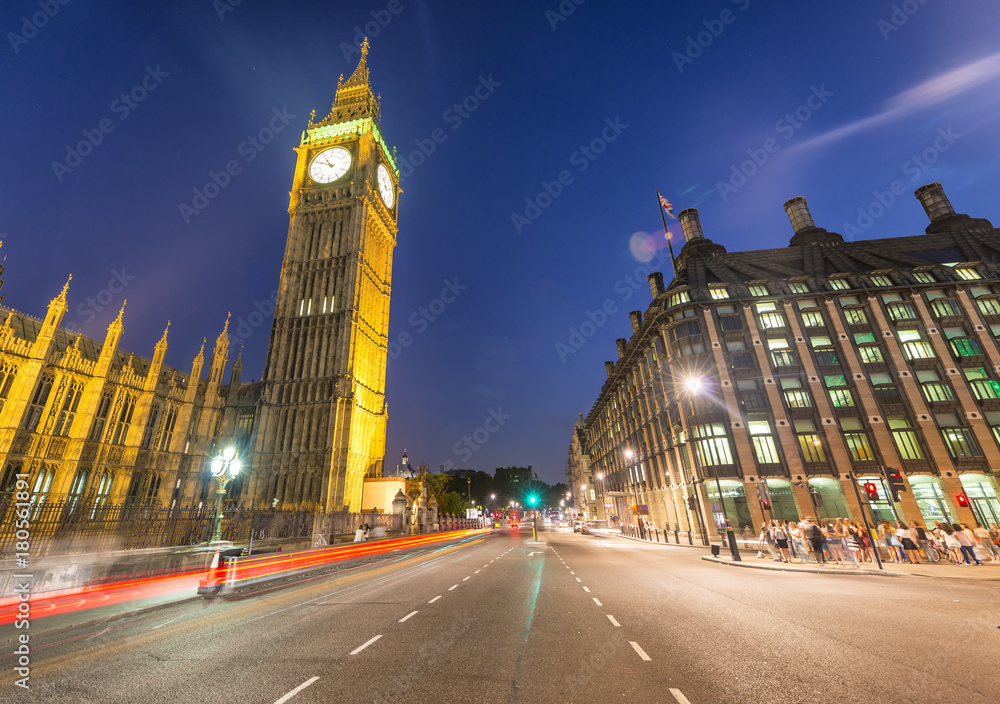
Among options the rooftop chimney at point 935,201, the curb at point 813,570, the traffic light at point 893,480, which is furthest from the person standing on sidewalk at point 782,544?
the rooftop chimney at point 935,201

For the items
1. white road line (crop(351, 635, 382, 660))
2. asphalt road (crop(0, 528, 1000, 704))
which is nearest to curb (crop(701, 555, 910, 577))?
asphalt road (crop(0, 528, 1000, 704))

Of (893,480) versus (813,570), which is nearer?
(813,570)

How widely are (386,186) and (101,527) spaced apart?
6356 centimetres

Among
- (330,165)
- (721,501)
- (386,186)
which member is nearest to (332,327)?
(330,165)

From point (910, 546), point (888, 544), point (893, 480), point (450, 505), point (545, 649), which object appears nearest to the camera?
point (545, 649)

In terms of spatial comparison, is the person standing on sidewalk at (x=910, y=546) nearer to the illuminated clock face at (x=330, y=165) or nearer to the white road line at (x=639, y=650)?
the white road line at (x=639, y=650)

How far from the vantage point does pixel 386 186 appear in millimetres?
69875

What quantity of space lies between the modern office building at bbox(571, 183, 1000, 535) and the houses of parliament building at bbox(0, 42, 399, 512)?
124 feet

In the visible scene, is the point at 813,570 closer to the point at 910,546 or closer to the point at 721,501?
the point at 910,546

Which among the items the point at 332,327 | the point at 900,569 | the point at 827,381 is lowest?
the point at 900,569

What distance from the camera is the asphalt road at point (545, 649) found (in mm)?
5258

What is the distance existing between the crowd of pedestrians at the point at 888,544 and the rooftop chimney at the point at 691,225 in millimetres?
44575

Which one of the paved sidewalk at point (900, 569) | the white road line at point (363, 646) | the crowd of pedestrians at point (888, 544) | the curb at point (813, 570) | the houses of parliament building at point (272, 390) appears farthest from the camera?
the houses of parliament building at point (272, 390)

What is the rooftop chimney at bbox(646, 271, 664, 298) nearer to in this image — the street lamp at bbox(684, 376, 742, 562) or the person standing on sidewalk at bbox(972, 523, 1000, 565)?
the street lamp at bbox(684, 376, 742, 562)
